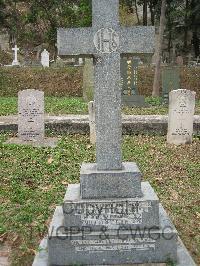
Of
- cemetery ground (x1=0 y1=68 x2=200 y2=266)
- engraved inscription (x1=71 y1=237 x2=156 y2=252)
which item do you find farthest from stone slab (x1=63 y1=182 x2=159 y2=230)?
cemetery ground (x1=0 y1=68 x2=200 y2=266)

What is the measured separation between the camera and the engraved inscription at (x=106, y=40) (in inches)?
189

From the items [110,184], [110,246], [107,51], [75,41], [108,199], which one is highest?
[75,41]

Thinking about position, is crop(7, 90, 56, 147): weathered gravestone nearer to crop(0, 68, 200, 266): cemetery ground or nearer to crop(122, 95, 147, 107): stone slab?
crop(0, 68, 200, 266): cemetery ground

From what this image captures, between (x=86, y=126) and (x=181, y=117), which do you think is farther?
(x=86, y=126)

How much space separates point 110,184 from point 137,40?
1.58m

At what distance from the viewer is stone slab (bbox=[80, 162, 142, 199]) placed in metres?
4.90

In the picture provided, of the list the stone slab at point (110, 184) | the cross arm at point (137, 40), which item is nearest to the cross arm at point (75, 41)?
the cross arm at point (137, 40)

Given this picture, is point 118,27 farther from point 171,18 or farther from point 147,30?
point 171,18

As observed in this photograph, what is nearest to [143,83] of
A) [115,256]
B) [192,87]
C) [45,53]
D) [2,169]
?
[192,87]

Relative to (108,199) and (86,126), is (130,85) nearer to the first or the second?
(86,126)

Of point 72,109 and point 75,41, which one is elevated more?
point 75,41

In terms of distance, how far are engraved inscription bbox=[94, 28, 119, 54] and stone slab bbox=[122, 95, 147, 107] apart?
1310 cm

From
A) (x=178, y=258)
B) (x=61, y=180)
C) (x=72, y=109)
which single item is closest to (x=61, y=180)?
(x=61, y=180)

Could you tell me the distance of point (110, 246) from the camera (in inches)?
188
